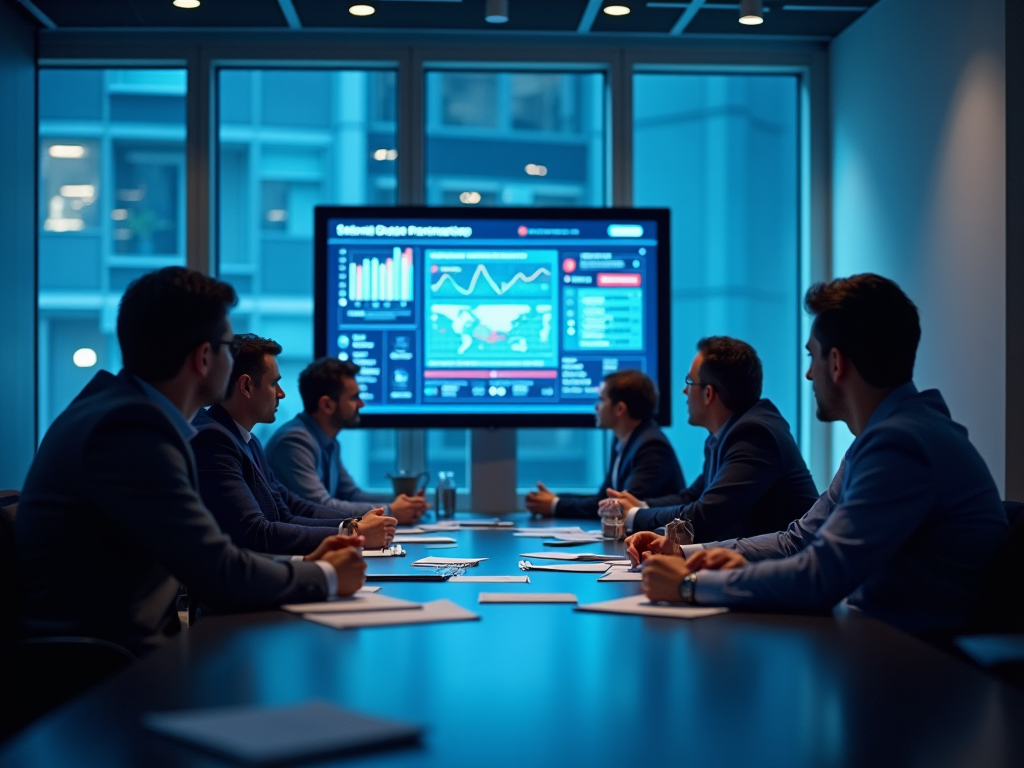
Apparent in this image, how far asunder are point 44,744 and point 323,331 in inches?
146

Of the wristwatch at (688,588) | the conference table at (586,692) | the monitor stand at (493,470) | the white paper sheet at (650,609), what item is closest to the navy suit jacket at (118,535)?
the conference table at (586,692)

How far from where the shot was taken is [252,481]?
3.01 m

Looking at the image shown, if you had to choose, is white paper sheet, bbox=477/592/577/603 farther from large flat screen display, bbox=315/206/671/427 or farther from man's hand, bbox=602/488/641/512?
large flat screen display, bbox=315/206/671/427

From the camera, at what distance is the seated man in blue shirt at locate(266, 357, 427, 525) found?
419 cm

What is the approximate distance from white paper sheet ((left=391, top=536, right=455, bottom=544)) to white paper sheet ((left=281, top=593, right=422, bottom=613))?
129cm

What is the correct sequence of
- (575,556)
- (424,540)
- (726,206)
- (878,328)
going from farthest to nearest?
(726,206) < (424,540) < (575,556) < (878,328)

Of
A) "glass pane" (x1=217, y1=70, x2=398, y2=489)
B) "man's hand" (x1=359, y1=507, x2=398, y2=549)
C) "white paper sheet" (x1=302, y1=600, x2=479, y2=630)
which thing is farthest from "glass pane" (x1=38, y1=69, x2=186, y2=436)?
"white paper sheet" (x1=302, y1=600, x2=479, y2=630)

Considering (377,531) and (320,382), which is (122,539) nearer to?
(377,531)

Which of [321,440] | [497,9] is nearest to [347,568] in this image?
[321,440]

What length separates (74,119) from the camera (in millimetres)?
5598

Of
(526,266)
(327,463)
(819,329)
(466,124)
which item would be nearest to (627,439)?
(526,266)

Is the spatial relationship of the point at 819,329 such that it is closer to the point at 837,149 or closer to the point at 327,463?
the point at 327,463

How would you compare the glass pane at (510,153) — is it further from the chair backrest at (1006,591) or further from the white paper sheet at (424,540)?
the chair backrest at (1006,591)

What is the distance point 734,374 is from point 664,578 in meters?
1.65
